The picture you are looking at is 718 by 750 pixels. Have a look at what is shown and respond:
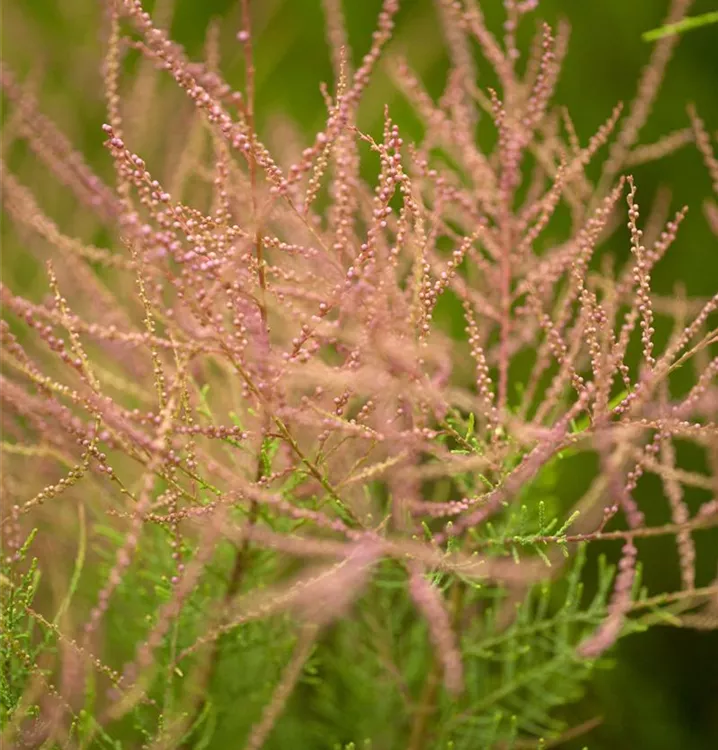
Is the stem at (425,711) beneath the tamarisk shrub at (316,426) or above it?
beneath

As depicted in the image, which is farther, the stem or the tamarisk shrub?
the stem

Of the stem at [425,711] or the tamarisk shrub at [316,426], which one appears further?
the stem at [425,711]

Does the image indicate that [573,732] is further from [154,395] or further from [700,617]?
[154,395]

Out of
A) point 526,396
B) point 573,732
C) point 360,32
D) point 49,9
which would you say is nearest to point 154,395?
point 526,396

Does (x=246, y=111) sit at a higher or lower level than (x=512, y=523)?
higher

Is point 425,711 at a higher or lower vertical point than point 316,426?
lower

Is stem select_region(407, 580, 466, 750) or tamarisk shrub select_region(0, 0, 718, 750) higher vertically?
tamarisk shrub select_region(0, 0, 718, 750)

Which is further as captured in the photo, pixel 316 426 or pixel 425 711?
pixel 425 711

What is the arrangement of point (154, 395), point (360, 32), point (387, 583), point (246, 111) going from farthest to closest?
point (360, 32)
point (154, 395)
point (387, 583)
point (246, 111)
